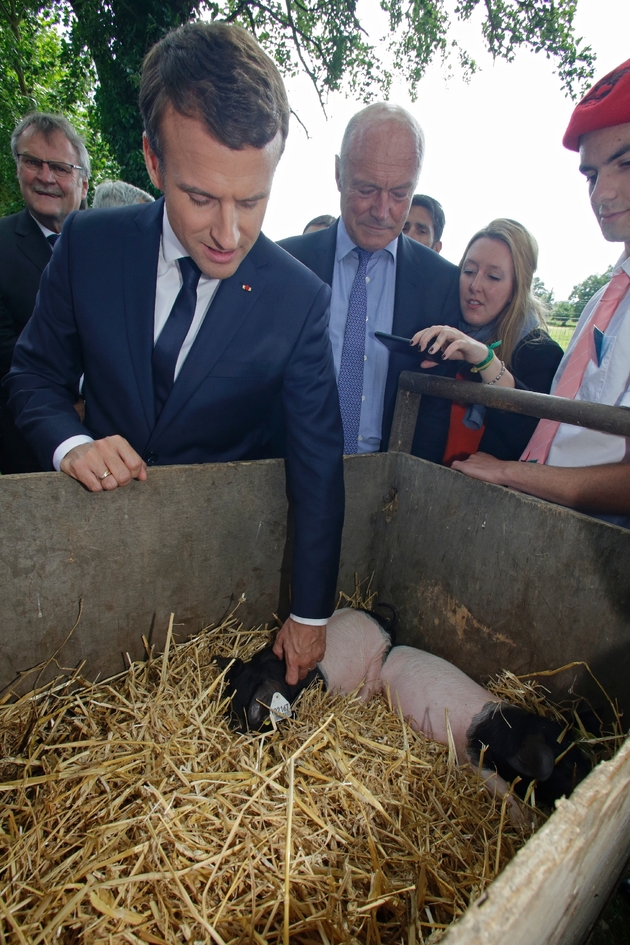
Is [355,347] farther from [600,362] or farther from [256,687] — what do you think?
[256,687]

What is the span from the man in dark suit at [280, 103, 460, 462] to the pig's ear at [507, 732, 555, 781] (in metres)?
1.60

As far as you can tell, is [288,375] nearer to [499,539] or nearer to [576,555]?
[499,539]

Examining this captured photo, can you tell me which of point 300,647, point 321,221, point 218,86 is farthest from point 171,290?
point 321,221

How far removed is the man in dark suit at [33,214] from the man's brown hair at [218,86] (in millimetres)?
2279

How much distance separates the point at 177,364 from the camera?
211cm

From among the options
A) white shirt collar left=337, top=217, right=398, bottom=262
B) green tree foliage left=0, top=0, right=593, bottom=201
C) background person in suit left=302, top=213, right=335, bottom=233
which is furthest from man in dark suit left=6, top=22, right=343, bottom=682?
green tree foliage left=0, top=0, right=593, bottom=201

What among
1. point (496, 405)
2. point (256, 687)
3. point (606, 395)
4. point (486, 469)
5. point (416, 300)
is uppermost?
point (416, 300)

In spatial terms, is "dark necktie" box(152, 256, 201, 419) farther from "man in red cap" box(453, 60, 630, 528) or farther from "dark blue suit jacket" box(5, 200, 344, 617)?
"man in red cap" box(453, 60, 630, 528)

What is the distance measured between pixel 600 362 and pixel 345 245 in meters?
1.56

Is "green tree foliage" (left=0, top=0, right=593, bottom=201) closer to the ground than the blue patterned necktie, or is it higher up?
higher up

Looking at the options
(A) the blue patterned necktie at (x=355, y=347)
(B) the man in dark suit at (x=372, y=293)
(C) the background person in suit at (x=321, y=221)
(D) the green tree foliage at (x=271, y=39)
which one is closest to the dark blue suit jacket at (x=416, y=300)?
(B) the man in dark suit at (x=372, y=293)

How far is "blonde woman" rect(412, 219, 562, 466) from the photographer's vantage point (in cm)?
287

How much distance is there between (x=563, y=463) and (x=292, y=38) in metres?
17.0

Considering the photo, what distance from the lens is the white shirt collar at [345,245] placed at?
3.10 m
